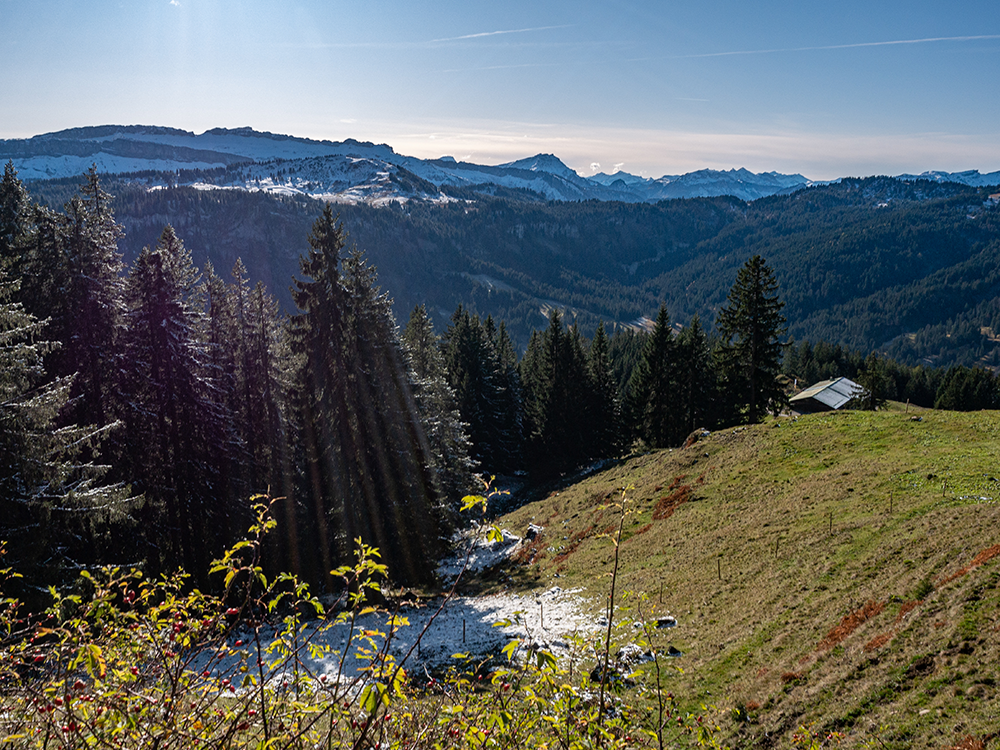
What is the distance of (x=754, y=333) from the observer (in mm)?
40938

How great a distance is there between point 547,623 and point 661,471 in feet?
59.9

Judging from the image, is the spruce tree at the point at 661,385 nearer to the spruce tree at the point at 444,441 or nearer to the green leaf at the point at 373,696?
the spruce tree at the point at 444,441

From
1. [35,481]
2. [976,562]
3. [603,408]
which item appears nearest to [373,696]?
[976,562]

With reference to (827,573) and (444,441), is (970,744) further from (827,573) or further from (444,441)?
(444,441)

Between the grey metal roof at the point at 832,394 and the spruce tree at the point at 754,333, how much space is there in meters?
33.6

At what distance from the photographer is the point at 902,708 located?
8.40 m

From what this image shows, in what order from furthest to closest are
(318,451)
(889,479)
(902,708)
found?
(318,451) < (889,479) < (902,708)

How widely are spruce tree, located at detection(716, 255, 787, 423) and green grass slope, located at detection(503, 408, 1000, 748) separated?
1031cm

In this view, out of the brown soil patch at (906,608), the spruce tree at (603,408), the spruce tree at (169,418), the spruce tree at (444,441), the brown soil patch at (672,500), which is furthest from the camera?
the spruce tree at (603,408)

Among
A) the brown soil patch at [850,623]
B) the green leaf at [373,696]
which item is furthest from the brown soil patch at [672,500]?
the green leaf at [373,696]

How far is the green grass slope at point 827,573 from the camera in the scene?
8836 mm

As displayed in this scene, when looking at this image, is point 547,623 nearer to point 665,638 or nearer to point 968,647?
point 665,638

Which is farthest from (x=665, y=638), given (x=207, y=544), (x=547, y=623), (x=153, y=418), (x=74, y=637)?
(x=153, y=418)

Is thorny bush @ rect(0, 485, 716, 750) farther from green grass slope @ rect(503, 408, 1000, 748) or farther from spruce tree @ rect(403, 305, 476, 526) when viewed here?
spruce tree @ rect(403, 305, 476, 526)
